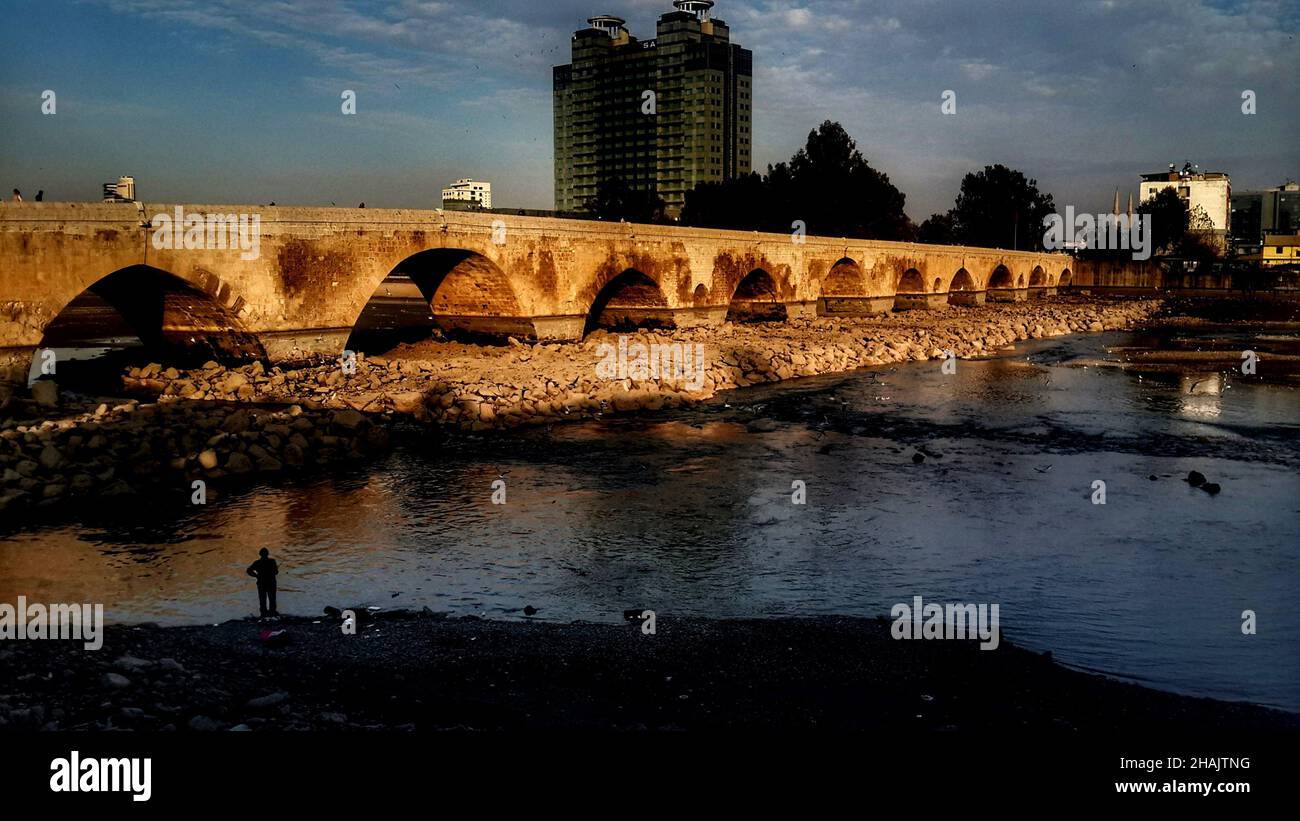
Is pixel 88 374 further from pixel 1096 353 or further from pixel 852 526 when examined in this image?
pixel 1096 353

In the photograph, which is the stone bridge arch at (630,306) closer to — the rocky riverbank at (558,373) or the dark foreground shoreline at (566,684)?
the rocky riverbank at (558,373)

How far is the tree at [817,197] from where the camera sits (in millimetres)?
78750

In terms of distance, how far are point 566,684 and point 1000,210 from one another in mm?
113527

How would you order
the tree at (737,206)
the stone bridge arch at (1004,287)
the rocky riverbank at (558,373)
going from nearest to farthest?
the rocky riverbank at (558,373), the tree at (737,206), the stone bridge arch at (1004,287)

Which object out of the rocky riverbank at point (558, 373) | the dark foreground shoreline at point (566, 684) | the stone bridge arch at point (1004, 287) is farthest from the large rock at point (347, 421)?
the stone bridge arch at point (1004, 287)

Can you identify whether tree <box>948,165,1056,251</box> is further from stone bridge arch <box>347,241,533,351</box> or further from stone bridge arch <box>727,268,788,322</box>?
stone bridge arch <box>347,241,533,351</box>

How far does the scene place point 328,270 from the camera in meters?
23.7

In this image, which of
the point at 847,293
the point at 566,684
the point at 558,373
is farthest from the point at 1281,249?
the point at 566,684

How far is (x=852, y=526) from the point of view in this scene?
46.2 ft

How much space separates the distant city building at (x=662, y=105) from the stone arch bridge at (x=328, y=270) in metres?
119

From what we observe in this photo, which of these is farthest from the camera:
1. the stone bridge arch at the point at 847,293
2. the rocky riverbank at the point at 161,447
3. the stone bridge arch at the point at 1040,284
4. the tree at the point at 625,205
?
the stone bridge arch at the point at 1040,284

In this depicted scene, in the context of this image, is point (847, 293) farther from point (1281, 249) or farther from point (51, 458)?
point (1281, 249)

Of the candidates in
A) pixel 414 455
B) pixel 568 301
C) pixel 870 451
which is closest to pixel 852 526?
pixel 870 451
